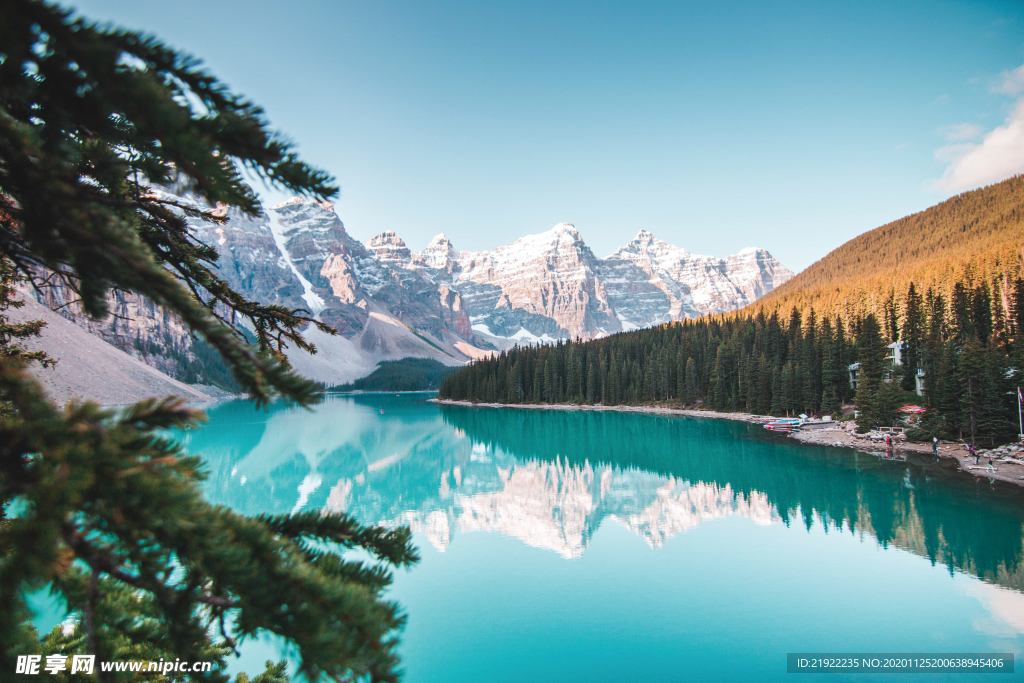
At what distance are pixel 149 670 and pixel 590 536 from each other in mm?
23204

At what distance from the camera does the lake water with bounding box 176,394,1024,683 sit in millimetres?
13023

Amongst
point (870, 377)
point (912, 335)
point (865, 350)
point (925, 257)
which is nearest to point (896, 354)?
point (912, 335)

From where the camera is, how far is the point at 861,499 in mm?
26078

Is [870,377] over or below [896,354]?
A: below

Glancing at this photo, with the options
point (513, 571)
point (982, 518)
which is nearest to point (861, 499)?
point (982, 518)

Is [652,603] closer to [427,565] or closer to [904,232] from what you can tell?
[427,565]

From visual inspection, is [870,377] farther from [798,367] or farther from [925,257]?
[925,257]

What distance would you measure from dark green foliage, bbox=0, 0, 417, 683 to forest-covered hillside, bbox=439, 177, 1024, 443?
45958mm

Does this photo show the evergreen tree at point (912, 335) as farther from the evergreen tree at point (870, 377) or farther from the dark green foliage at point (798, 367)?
the evergreen tree at point (870, 377)

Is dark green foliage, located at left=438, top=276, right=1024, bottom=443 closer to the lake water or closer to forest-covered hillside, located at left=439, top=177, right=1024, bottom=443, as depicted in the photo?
forest-covered hillside, located at left=439, top=177, right=1024, bottom=443

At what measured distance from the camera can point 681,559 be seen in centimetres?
1970

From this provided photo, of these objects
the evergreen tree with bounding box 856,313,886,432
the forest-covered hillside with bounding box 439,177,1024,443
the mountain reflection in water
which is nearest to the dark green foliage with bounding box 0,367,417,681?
the mountain reflection in water

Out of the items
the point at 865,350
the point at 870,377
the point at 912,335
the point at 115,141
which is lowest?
the point at 870,377

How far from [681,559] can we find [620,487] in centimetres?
1371
